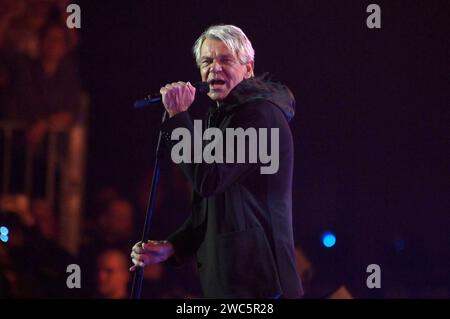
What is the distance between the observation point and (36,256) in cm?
284

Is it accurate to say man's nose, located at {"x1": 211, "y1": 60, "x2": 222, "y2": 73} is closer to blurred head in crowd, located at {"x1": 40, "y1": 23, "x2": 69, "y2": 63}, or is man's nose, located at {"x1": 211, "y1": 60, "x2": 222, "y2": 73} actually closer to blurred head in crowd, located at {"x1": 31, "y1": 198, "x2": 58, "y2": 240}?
blurred head in crowd, located at {"x1": 40, "y1": 23, "x2": 69, "y2": 63}

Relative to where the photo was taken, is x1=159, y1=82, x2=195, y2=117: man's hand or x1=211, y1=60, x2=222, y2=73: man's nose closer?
x1=159, y1=82, x2=195, y2=117: man's hand

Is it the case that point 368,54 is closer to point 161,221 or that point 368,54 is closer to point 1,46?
point 161,221

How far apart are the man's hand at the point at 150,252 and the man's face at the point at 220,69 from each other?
49 cm

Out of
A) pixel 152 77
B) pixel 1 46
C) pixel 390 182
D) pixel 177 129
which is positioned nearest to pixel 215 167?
pixel 177 129

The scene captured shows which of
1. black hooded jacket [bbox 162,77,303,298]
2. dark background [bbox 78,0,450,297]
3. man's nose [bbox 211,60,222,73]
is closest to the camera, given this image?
black hooded jacket [bbox 162,77,303,298]

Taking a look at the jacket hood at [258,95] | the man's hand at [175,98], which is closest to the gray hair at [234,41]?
the jacket hood at [258,95]

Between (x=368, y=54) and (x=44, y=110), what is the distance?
4.49ft

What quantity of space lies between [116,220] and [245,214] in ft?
3.40

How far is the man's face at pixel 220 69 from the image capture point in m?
2.12

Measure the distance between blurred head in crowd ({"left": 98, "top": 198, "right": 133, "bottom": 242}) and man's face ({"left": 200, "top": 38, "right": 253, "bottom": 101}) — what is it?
0.89 meters

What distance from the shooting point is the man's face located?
2117 mm

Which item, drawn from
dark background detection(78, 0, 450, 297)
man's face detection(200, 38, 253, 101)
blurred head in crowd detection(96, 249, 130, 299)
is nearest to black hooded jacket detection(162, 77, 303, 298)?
man's face detection(200, 38, 253, 101)

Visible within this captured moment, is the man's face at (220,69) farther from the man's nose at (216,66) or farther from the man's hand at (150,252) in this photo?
the man's hand at (150,252)
